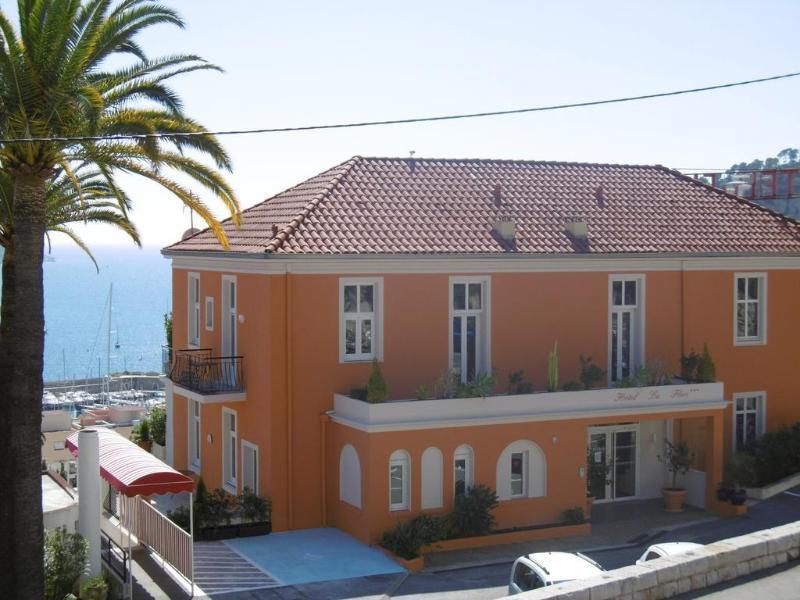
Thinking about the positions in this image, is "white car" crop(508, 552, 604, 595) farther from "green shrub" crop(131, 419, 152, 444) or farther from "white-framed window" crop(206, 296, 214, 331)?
"green shrub" crop(131, 419, 152, 444)

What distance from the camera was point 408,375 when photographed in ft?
82.0

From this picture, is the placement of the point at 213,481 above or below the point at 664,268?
below

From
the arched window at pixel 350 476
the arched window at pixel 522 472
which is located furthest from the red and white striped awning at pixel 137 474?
the arched window at pixel 522 472

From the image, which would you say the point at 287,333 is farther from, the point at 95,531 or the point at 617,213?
the point at 617,213

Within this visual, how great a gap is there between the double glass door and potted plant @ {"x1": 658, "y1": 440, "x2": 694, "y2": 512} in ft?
2.77

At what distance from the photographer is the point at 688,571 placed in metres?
13.1

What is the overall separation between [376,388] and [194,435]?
7698 mm

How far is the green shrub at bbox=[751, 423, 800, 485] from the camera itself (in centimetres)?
2820

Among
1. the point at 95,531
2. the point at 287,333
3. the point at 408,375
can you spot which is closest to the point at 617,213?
the point at 408,375

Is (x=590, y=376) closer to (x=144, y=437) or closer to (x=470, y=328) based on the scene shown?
(x=470, y=328)

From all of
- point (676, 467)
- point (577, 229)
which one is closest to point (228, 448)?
point (577, 229)

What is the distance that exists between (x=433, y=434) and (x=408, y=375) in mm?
2102

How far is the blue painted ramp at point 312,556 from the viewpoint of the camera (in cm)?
2086

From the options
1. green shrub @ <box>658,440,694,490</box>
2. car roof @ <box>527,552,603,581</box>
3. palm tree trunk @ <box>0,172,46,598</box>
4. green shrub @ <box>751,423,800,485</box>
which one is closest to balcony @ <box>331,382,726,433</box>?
green shrub @ <box>658,440,694,490</box>
